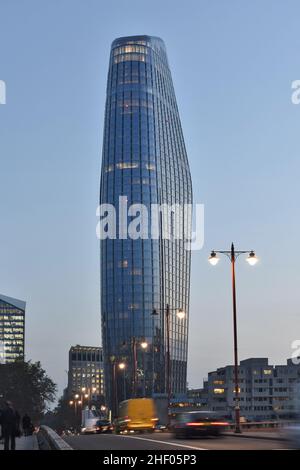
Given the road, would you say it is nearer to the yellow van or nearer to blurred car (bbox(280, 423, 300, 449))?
blurred car (bbox(280, 423, 300, 449))

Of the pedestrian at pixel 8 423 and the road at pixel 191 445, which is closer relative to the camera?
the road at pixel 191 445

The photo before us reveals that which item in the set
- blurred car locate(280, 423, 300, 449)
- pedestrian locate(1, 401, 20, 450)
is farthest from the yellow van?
blurred car locate(280, 423, 300, 449)

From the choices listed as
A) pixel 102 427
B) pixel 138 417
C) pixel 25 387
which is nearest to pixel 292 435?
pixel 138 417

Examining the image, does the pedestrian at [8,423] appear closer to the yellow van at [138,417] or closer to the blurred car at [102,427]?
the yellow van at [138,417]

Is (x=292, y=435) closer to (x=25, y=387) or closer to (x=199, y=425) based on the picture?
(x=199, y=425)

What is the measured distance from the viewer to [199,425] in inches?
1587

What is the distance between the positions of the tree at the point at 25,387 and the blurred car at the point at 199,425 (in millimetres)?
125359

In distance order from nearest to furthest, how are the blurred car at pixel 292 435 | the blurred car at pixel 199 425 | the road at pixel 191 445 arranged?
the blurred car at pixel 292 435 → the road at pixel 191 445 → the blurred car at pixel 199 425

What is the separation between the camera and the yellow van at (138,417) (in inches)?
2640

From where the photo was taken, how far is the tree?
548 ft

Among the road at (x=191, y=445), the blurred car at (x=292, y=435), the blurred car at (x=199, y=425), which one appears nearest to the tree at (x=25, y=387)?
the blurred car at (x=199, y=425)

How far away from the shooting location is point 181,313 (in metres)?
70.2

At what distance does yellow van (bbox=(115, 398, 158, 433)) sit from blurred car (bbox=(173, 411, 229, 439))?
25835mm
